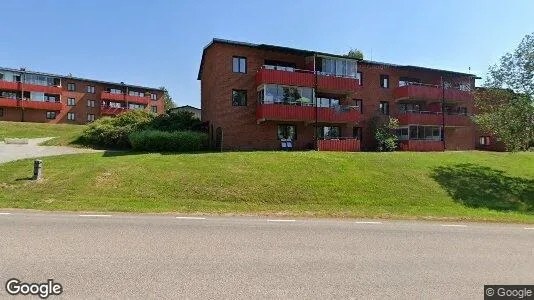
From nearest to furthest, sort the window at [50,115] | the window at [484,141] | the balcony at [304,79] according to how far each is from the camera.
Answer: the balcony at [304,79], the window at [484,141], the window at [50,115]

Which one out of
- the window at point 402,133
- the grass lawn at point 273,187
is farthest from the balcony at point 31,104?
the window at point 402,133

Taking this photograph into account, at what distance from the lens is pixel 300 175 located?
809 inches

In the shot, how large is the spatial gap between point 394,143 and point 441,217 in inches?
903

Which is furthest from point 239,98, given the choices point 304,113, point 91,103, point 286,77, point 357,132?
point 91,103

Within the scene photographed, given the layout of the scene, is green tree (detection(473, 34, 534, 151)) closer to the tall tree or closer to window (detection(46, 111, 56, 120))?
the tall tree

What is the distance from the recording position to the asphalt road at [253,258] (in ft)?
18.8

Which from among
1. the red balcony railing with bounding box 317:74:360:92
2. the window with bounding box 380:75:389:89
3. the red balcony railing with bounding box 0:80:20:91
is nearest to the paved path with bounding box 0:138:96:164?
the red balcony railing with bounding box 317:74:360:92

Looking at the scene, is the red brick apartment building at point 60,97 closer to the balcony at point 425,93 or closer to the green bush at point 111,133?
the green bush at point 111,133

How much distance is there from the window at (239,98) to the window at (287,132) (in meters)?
3.79

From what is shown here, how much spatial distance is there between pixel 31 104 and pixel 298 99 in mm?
45585

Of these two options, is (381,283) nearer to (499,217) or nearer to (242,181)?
(499,217)

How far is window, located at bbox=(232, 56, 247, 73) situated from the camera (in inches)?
1283

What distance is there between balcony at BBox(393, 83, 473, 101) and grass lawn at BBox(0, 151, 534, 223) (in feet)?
50.5

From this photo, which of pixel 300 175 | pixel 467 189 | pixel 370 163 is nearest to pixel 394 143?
pixel 370 163
